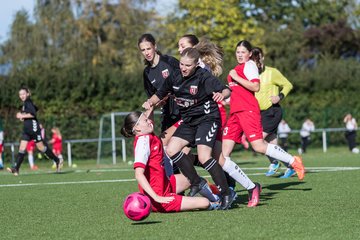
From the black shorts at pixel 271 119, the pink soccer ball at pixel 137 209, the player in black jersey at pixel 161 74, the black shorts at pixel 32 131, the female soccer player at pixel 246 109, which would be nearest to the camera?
the pink soccer ball at pixel 137 209

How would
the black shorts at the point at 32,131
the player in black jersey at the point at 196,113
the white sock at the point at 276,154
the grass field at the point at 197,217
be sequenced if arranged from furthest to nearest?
the black shorts at the point at 32,131
the white sock at the point at 276,154
the player in black jersey at the point at 196,113
the grass field at the point at 197,217

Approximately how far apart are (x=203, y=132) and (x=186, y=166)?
19.1 inches

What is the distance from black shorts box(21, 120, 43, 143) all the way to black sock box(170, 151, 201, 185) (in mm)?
9555

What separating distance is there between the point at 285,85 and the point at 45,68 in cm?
2134

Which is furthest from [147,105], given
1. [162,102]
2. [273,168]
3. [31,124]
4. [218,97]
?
[31,124]

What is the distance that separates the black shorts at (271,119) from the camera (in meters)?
13.1

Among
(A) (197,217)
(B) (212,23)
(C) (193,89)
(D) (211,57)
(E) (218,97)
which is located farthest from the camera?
(B) (212,23)

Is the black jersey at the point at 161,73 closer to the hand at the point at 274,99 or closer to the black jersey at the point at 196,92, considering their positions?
the black jersey at the point at 196,92

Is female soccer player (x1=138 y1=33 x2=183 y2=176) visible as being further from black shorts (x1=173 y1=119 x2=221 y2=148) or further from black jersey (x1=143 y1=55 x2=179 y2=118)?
black shorts (x1=173 y1=119 x2=221 y2=148)

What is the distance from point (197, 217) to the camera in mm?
7812

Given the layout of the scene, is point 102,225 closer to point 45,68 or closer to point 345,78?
point 45,68

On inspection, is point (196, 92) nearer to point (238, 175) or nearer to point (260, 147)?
point (238, 175)

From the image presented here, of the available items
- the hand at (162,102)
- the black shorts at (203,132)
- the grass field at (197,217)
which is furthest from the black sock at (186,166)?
the hand at (162,102)

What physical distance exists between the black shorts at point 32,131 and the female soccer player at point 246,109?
27.5ft
